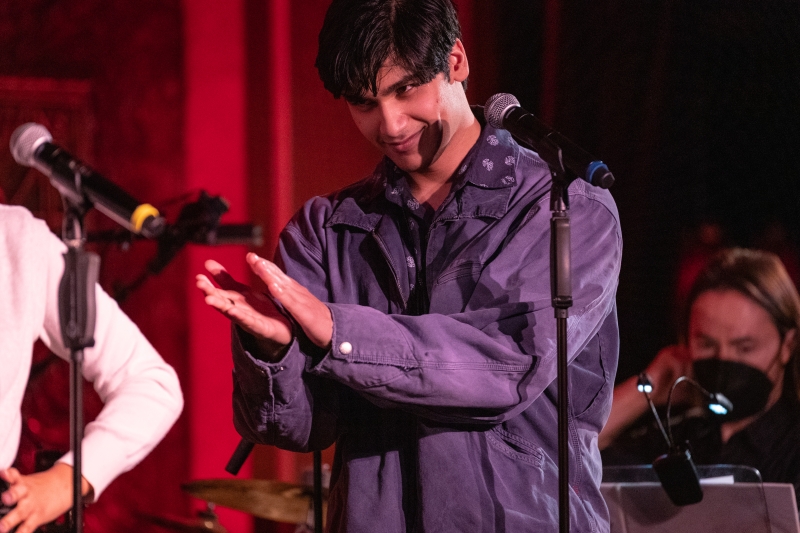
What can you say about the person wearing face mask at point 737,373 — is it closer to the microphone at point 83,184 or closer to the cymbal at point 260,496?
the cymbal at point 260,496

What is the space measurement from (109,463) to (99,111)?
246 cm

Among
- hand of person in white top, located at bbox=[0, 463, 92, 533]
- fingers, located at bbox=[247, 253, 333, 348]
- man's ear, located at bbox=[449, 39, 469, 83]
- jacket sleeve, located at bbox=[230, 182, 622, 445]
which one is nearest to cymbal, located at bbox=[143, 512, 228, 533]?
hand of person in white top, located at bbox=[0, 463, 92, 533]

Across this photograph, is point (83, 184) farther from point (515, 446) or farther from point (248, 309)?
point (515, 446)

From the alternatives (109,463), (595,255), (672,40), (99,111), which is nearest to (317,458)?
(109,463)

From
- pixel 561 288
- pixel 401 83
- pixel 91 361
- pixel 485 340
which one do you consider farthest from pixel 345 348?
pixel 91 361

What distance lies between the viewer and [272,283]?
4.03 ft

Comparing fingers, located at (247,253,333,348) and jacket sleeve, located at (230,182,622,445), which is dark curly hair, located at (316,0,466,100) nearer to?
jacket sleeve, located at (230,182,622,445)

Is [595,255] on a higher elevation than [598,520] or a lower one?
higher

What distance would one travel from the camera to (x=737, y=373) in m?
3.02

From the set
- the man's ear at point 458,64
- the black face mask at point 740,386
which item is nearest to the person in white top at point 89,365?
the man's ear at point 458,64

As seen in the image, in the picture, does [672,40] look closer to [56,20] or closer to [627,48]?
[627,48]

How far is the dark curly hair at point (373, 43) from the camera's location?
1537mm

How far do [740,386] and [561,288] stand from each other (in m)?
2.01

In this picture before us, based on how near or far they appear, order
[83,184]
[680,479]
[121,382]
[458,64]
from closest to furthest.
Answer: [83,184] < [458,64] < [121,382] < [680,479]
